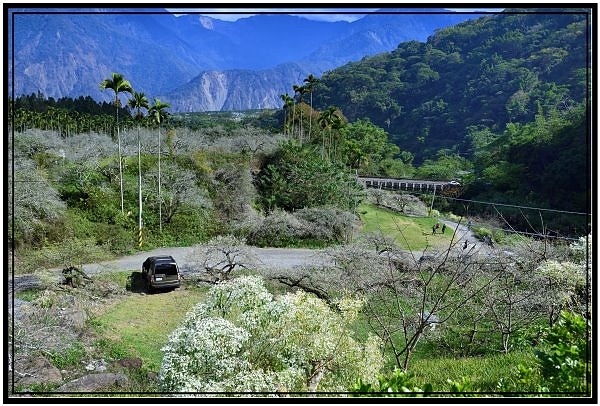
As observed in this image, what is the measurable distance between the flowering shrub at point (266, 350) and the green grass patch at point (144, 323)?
110 centimetres

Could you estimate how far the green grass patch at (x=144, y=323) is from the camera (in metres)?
4.20

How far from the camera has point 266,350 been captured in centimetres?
310

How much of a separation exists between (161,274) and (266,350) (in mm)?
2264

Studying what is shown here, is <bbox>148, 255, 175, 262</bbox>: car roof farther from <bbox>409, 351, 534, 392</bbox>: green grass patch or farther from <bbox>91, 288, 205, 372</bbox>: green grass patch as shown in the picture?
<bbox>409, 351, 534, 392</bbox>: green grass patch

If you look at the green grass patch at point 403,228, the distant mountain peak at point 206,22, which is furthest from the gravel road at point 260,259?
the distant mountain peak at point 206,22

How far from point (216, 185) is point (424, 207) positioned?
275 cm

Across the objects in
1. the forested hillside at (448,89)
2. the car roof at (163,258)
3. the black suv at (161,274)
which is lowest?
the black suv at (161,274)

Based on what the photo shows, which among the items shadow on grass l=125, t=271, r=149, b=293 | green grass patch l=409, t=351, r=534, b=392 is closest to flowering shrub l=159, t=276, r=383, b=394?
green grass patch l=409, t=351, r=534, b=392

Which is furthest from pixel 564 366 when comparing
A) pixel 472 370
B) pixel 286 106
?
pixel 286 106

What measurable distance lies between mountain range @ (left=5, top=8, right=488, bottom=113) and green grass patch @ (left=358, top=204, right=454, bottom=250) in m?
1.82

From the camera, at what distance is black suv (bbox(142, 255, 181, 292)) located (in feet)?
16.3

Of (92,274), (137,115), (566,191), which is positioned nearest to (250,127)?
(137,115)

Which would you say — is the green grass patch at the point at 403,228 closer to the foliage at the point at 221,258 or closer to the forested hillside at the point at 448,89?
the forested hillside at the point at 448,89

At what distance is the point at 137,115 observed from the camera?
5.05 metres
